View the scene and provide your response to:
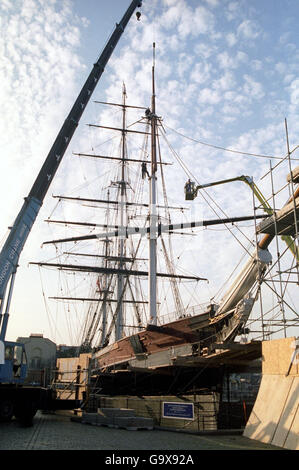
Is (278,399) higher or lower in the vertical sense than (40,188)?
lower

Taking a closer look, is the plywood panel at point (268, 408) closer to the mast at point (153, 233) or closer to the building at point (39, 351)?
the mast at point (153, 233)

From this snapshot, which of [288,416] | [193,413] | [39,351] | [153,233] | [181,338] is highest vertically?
[153,233]

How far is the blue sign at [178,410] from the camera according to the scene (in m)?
12.4

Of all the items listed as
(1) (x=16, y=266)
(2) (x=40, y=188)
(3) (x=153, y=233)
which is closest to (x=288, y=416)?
(1) (x=16, y=266)

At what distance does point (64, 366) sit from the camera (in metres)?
22.0

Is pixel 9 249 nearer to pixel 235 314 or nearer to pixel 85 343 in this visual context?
pixel 235 314

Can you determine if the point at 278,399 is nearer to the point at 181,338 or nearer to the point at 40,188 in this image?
the point at 181,338

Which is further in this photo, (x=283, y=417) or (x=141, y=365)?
(x=141, y=365)

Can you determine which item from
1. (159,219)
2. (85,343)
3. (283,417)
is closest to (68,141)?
(283,417)

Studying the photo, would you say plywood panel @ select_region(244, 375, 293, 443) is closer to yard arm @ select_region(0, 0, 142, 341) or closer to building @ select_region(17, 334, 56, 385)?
yard arm @ select_region(0, 0, 142, 341)

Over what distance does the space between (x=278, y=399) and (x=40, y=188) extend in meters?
9.44

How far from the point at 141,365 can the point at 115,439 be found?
7.75m

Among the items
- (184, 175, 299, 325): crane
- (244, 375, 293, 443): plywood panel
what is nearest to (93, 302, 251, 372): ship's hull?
(184, 175, 299, 325): crane

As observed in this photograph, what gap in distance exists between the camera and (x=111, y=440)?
33.0ft
